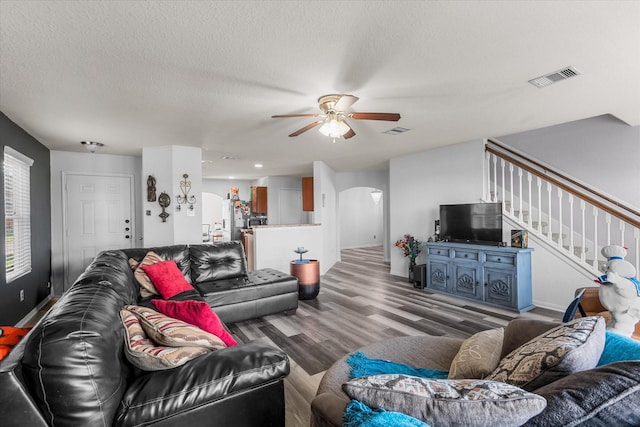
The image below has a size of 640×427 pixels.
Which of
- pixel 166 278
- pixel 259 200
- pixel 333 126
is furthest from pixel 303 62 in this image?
pixel 259 200

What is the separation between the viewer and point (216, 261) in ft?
13.6

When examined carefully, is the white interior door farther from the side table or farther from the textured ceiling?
the side table

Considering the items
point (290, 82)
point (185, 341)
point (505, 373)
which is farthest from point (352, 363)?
point (290, 82)

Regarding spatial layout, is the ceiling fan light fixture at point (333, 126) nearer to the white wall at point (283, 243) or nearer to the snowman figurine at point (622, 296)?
the snowman figurine at point (622, 296)

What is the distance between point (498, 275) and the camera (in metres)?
4.29

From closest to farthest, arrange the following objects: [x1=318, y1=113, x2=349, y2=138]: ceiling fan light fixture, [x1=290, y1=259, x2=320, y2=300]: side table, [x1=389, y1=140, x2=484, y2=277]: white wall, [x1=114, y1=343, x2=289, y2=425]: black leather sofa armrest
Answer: [x1=114, y1=343, x2=289, y2=425]: black leather sofa armrest
[x1=318, y1=113, x2=349, y2=138]: ceiling fan light fixture
[x1=290, y1=259, x2=320, y2=300]: side table
[x1=389, y1=140, x2=484, y2=277]: white wall

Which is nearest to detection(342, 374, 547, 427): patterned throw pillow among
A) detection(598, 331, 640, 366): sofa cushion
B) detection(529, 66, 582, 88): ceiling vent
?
detection(598, 331, 640, 366): sofa cushion

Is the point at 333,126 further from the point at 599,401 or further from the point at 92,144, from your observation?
the point at 92,144

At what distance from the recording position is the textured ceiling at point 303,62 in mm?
1773

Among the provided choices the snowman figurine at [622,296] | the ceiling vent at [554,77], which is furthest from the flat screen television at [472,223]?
the snowman figurine at [622,296]

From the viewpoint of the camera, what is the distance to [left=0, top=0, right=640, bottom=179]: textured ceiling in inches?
69.8

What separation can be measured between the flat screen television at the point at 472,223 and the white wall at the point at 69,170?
553 centimetres

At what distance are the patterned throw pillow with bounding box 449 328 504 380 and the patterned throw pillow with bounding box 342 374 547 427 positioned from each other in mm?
418

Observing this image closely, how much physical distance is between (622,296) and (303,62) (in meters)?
2.46
